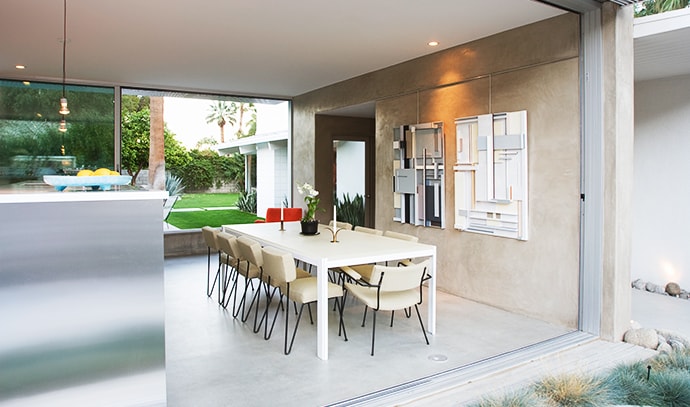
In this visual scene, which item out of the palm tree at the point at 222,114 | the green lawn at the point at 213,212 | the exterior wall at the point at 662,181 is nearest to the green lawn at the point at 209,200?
the green lawn at the point at 213,212

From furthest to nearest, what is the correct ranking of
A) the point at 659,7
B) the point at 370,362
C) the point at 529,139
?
1. the point at 659,7
2. the point at 529,139
3. the point at 370,362

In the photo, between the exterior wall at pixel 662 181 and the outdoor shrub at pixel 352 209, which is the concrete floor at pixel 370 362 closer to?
the exterior wall at pixel 662 181

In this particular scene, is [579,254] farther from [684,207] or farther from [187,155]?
[187,155]

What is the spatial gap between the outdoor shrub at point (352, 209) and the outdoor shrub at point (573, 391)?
625 cm

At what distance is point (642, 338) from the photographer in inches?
142

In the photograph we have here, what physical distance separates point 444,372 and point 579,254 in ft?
5.75

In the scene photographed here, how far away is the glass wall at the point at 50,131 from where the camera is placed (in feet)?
22.3

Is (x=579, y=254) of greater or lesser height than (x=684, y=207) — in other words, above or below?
below

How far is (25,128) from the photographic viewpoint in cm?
686

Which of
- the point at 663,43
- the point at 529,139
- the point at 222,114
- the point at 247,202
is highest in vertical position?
A: the point at 222,114

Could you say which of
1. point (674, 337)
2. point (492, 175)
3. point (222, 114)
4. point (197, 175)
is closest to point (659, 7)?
point (492, 175)

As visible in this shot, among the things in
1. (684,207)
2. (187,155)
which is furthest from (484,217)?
(187,155)

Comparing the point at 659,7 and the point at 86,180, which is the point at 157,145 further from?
the point at 659,7

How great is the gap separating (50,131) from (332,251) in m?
5.61
